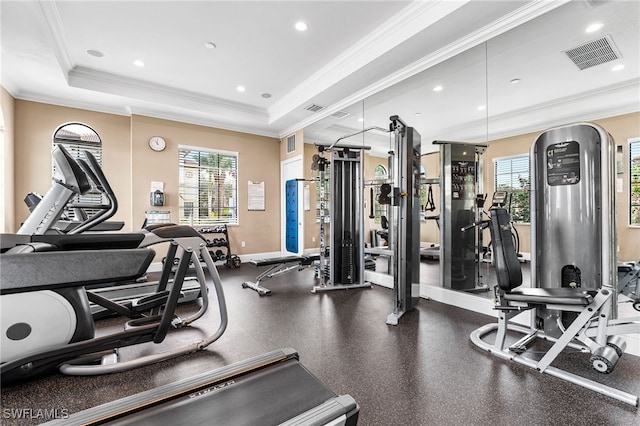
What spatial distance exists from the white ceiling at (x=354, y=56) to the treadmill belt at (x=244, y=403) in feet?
10.8

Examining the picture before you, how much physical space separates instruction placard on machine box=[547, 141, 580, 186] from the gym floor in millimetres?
1427

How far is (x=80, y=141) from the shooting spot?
5.29 meters

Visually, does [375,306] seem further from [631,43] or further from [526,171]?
[631,43]

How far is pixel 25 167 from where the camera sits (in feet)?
15.7

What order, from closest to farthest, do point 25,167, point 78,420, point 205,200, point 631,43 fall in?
point 78,420 → point 631,43 → point 25,167 → point 205,200

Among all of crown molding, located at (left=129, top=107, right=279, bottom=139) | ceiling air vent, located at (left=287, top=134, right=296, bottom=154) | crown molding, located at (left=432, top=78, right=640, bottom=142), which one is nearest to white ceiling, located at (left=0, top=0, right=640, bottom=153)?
crown molding, located at (left=432, top=78, right=640, bottom=142)

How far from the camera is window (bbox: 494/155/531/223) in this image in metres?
2.90

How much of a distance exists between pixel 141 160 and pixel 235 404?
18.3 ft

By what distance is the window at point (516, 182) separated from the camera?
2.90 meters

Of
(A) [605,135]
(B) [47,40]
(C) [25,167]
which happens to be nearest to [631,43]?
(A) [605,135]

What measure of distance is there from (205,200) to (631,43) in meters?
6.69

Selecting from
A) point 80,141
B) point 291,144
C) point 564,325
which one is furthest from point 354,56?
point 80,141

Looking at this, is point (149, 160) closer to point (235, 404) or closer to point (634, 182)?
point (235, 404)

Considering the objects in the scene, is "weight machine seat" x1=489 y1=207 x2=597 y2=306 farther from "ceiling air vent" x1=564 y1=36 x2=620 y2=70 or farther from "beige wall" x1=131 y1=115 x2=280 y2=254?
"beige wall" x1=131 y1=115 x2=280 y2=254
